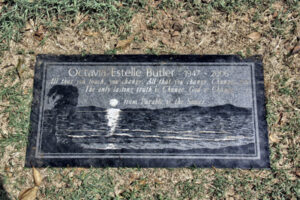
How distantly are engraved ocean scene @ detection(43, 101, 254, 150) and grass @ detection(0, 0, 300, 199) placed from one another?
256 millimetres

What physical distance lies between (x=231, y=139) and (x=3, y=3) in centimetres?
287

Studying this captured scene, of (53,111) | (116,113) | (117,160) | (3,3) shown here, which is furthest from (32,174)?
(3,3)

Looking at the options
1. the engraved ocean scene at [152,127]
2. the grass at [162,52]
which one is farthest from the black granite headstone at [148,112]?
the grass at [162,52]

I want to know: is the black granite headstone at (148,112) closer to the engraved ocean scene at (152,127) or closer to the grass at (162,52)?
the engraved ocean scene at (152,127)

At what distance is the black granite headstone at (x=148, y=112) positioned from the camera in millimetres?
2662

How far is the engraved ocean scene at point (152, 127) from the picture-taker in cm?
267

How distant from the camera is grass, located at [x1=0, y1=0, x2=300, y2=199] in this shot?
8.71 ft

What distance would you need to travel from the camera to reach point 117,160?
2.66 metres

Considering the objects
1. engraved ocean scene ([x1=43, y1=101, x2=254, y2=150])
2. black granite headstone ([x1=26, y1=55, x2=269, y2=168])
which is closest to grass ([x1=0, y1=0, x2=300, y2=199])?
black granite headstone ([x1=26, y1=55, x2=269, y2=168])

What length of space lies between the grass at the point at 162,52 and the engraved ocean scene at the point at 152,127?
0.84 ft

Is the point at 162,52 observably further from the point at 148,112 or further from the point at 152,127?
the point at 152,127

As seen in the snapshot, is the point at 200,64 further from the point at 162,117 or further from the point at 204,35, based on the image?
the point at 162,117

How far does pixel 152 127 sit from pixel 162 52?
0.82 metres

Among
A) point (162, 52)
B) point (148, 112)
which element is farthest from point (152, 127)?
point (162, 52)
